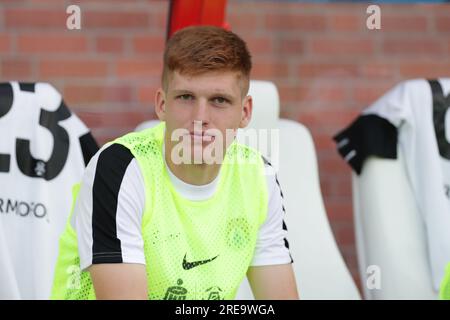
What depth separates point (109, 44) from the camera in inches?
128

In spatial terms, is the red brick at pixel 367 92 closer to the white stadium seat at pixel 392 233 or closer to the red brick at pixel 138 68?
the white stadium seat at pixel 392 233

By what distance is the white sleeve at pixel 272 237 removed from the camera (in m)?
2.00

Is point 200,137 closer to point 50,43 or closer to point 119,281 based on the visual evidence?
point 119,281

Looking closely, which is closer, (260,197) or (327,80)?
(260,197)

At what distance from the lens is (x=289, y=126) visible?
2.85 metres

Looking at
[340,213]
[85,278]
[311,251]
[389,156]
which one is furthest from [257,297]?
[340,213]

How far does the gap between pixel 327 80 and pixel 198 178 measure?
1.55 meters

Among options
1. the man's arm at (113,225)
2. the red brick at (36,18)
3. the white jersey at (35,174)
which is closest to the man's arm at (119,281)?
the man's arm at (113,225)

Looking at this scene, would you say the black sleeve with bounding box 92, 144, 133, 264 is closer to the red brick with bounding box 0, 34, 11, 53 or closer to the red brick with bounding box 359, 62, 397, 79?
the red brick with bounding box 0, 34, 11, 53

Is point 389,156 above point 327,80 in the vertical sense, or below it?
below

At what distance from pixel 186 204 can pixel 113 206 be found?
18cm

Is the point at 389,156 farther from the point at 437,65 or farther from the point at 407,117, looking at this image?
the point at 437,65

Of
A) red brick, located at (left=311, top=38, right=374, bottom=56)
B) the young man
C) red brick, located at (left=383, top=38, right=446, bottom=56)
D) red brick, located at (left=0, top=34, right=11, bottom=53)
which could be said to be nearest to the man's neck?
the young man

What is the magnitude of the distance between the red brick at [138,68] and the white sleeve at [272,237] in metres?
1.30
